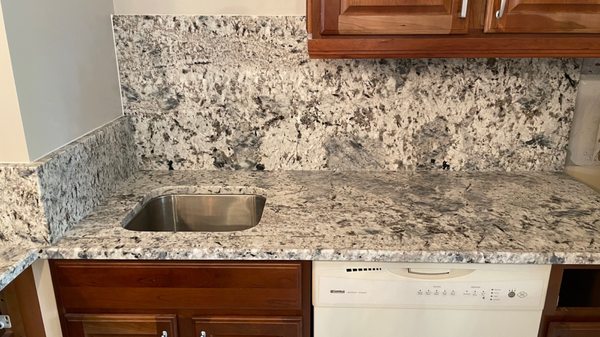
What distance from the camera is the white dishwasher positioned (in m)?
1.15

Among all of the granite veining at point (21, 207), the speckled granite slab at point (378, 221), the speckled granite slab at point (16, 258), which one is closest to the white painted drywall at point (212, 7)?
the speckled granite slab at point (378, 221)

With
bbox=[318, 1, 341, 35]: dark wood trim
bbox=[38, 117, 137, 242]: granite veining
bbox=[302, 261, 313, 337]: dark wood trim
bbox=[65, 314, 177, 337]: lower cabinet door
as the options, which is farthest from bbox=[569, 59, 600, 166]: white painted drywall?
bbox=[38, 117, 137, 242]: granite veining

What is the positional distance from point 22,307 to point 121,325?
254 millimetres

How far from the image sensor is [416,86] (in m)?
1.65

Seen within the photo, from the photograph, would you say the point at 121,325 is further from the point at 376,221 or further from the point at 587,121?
the point at 587,121

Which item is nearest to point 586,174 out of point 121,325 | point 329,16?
point 329,16

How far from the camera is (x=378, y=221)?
128 centimetres

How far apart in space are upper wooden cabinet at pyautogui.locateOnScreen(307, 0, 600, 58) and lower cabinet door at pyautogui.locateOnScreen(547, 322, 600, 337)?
0.76m

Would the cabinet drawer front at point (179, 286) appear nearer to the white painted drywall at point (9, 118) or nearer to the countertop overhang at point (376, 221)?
the countertop overhang at point (376, 221)

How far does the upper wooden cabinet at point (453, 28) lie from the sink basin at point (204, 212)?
0.61m

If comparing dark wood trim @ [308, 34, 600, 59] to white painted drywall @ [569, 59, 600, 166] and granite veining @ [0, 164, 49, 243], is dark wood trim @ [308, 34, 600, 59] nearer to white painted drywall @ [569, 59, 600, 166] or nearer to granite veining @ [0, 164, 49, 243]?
white painted drywall @ [569, 59, 600, 166]

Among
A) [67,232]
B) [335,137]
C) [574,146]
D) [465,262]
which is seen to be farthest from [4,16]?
[574,146]

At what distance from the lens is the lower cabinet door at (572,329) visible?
1193 mm

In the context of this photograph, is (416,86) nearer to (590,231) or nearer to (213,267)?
(590,231)
